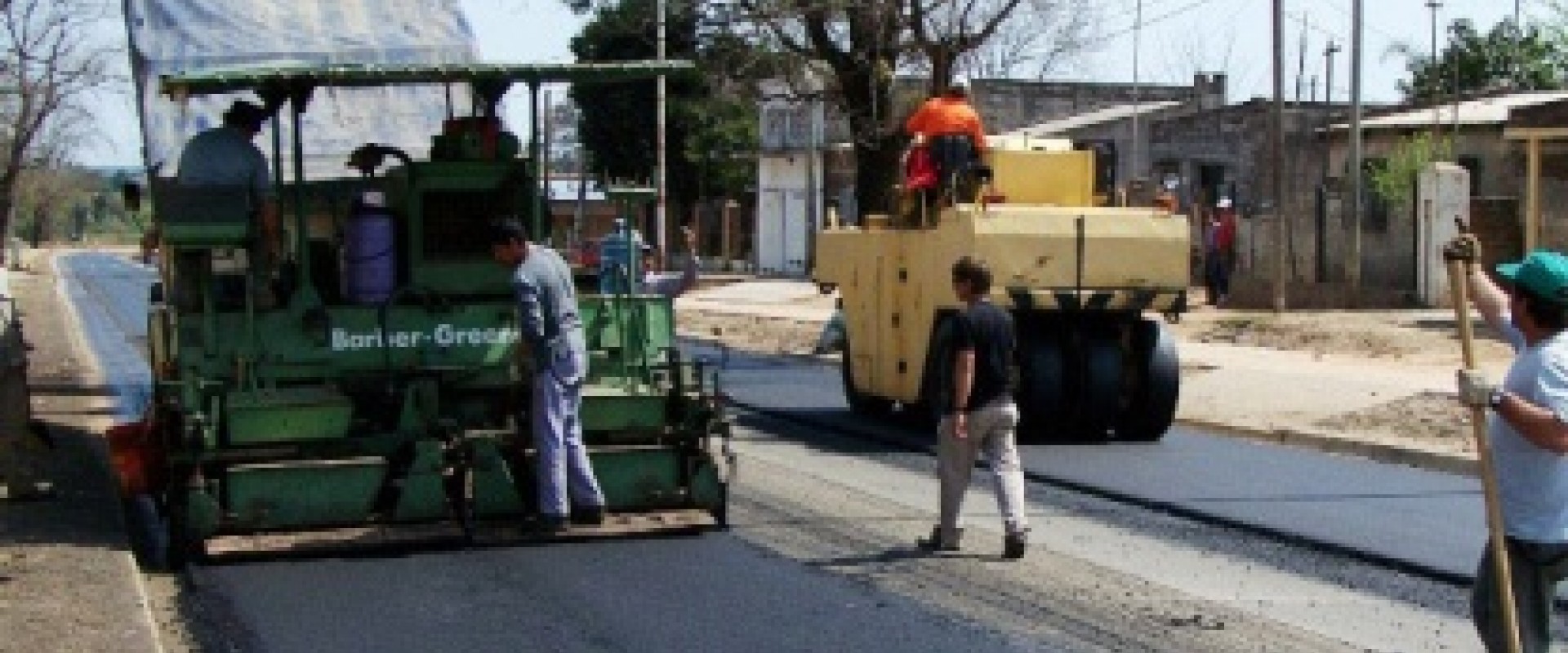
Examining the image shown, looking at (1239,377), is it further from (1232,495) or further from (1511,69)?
(1511,69)

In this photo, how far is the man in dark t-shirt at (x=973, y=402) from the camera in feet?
36.2

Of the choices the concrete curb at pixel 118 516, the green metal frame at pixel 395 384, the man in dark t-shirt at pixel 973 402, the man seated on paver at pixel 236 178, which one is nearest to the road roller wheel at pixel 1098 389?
the green metal frame at pixel 395 384

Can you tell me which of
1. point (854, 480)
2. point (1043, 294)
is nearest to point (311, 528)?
point (854, 480)

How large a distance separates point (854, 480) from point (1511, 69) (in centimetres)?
4991

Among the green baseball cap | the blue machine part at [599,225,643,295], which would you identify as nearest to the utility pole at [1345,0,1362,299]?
the blue machine part at [599,225,643,295]

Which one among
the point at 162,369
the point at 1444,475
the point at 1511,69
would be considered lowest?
the point at 1444,475

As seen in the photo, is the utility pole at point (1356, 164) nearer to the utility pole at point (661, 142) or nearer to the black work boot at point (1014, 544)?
the utility pole at point (661, 142)

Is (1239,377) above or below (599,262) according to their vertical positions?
below

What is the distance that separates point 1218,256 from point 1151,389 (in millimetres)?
17835

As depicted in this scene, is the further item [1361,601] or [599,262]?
[599,262]

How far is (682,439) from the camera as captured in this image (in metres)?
11.6

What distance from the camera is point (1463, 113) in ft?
131

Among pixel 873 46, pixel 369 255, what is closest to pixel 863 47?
pixel 873 46

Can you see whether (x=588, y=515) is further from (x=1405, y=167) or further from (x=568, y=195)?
(x=1405, y=167)
